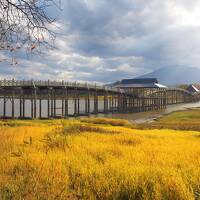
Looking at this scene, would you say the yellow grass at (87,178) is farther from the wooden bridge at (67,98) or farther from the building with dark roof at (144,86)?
the building with dark roof at (144,86)

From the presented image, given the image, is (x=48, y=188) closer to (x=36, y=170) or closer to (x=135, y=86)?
(x=36, y=170)

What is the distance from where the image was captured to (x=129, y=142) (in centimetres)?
1961

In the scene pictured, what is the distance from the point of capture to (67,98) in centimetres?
8625

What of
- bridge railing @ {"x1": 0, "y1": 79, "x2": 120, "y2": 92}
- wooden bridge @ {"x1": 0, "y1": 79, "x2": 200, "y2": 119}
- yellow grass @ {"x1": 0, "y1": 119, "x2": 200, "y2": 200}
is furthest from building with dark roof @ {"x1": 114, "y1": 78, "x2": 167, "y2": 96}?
yellow grass @ {"x1": 0, "y1": 119, "x2": 200, "y2": 200}

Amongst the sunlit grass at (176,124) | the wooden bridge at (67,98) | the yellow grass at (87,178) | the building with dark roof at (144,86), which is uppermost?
the building with dark roof at (144,86)

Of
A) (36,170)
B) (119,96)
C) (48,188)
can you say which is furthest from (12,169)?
(119,96)

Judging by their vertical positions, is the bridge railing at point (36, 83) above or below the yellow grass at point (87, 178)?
above

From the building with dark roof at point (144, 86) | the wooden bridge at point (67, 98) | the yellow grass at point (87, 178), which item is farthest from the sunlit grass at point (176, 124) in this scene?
the building with dark roof at point (144, 86)

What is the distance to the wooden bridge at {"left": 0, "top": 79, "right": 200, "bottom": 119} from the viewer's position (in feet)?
240

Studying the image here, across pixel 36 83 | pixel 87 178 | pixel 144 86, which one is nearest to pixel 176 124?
pixel 36 83

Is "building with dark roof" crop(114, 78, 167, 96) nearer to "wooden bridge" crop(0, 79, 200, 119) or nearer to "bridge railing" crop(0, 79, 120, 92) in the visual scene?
"wooden bridge" crop(0, 79, 200, 119)

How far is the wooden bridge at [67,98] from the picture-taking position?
73000 mm

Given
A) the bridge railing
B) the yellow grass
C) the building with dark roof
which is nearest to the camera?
the yellow grass

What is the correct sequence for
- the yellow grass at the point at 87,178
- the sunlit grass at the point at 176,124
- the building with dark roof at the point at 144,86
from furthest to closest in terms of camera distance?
the building with dark roof at the point at 144,86
the sunlit grass at the point at 176,124
the yellow grass at the point at 87,178
